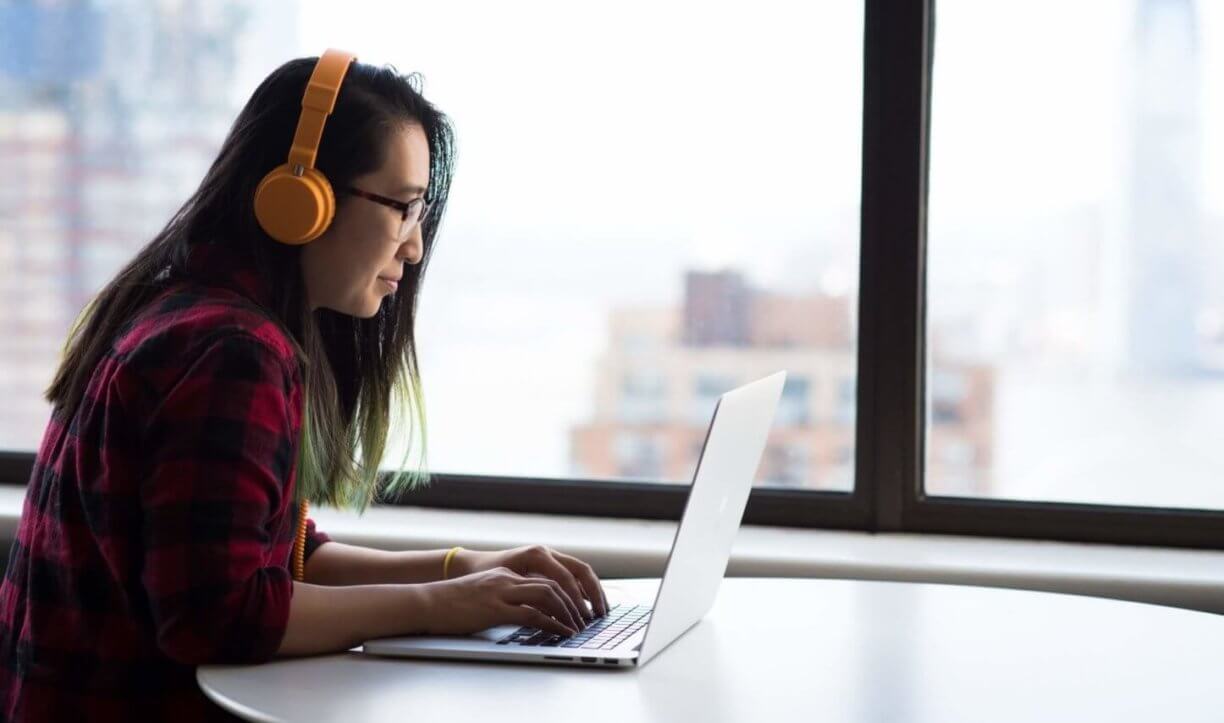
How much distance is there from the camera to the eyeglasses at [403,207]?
4.27ft

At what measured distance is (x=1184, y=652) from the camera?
1.24m

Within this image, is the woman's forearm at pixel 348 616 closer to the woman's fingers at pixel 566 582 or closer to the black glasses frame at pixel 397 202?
the woman's fingers at pixel 566 582

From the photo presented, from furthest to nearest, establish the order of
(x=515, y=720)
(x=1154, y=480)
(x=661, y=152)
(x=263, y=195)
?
1. (x=661, y=152)
2. (x=1154, y=480)
3. (x=263, y=195)
4. (x=515, y=720)

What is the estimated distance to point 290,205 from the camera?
1.22 meters

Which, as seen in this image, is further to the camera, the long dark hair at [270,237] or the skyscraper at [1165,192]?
the skyscraper at [1165,192]

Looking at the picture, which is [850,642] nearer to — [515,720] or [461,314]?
[515,720]

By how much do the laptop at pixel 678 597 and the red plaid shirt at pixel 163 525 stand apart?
0.16 metres

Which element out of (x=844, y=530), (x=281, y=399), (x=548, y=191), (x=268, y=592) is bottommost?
(x=844, y=530)

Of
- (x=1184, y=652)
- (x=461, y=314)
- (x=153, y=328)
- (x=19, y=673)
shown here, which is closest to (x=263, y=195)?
(x=153, y=328)

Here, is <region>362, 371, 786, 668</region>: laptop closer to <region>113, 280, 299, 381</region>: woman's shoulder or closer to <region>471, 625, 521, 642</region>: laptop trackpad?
<region>471, 625, 521, 642</region>: laptop trackpad

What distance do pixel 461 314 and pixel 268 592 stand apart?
4.02ft

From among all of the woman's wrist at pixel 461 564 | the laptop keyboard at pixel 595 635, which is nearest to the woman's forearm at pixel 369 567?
the woman's wrist at pixel 461 564

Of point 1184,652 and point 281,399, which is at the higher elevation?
point 281,399

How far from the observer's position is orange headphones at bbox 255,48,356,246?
1.22 m
